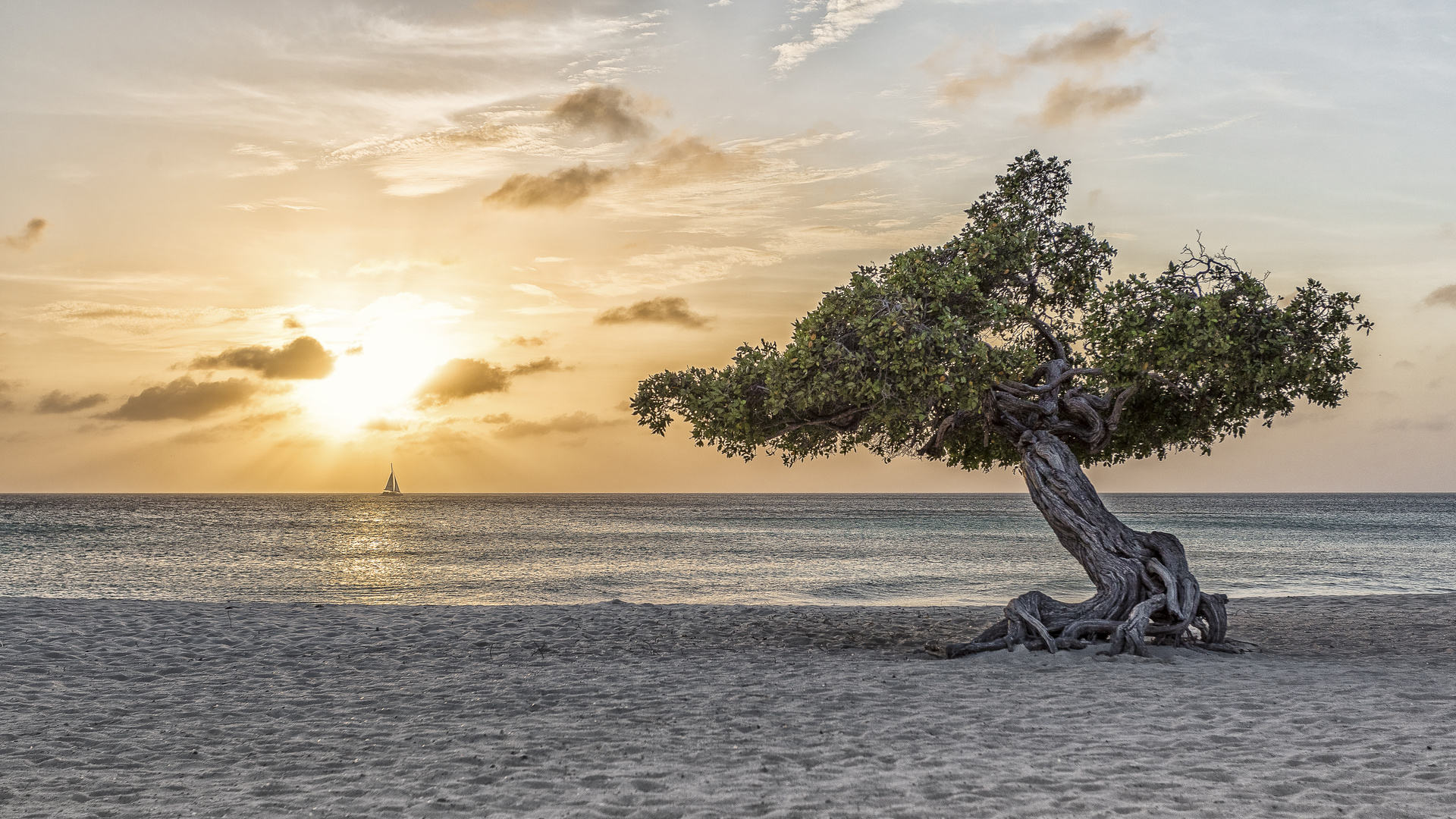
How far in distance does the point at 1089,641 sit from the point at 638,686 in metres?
6.84

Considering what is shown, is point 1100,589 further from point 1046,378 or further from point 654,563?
point 654,563

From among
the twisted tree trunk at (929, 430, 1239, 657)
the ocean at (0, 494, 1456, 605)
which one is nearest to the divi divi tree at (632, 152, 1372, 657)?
the twisted tree trunk at (929, 430, 1239, 657)

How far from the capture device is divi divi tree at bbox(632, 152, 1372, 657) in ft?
43.2

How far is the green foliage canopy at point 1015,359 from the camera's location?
1309cm

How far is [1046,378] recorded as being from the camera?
599 inches

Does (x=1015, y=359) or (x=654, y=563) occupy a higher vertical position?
(x=1015, y=359)

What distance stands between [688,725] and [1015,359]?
710cm

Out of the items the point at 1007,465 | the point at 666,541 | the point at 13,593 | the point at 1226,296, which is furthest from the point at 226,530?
the point at 1226,296

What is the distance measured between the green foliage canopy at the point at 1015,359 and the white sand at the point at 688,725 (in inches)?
146

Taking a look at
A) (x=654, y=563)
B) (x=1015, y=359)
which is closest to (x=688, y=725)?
(x=1015, y=359)

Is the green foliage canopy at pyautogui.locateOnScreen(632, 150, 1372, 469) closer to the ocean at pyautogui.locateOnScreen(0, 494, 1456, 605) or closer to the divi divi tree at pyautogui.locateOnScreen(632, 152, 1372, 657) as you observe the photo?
the divi divi tree at pyautogui.locateOnScreen(632, 152, 1372, 657)

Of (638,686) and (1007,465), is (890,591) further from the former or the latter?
(638,686)

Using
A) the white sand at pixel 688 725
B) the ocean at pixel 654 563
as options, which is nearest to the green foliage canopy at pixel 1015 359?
the white sand at pixel 688 725

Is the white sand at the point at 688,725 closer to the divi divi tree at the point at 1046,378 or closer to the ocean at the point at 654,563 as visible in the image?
the divi divi tree at the point at 1046,378
